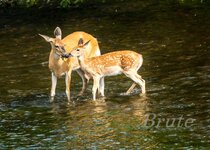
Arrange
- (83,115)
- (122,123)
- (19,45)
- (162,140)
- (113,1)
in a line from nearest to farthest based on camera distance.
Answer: (162,140)
(122,123)
(83,115)
(19,45)
(113,1)

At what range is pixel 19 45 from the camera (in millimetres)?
27312

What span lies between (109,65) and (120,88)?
88cm

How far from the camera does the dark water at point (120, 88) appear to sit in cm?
1435

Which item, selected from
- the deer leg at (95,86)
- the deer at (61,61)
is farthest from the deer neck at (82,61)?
the deer leg at (95,86)

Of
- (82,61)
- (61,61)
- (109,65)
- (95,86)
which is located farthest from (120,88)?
(61,61)

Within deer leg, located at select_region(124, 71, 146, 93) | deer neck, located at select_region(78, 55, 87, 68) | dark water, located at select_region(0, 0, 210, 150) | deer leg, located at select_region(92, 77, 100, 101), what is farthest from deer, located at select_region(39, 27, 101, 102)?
deer leg, located at select_region(124, 71, 146, 93)

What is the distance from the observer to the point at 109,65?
731 inches

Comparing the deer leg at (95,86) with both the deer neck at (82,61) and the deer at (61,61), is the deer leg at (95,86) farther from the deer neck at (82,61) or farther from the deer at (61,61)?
the deer at (61,61)

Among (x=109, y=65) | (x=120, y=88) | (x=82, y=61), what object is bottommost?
(x=120, y=88)

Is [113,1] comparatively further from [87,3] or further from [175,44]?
[175,44]

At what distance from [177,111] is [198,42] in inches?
352

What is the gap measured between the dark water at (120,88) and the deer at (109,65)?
429 millimetres

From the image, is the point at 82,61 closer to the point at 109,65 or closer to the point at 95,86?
the point at 109,65

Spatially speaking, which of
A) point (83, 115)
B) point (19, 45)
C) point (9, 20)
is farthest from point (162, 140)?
point (9, 20)
